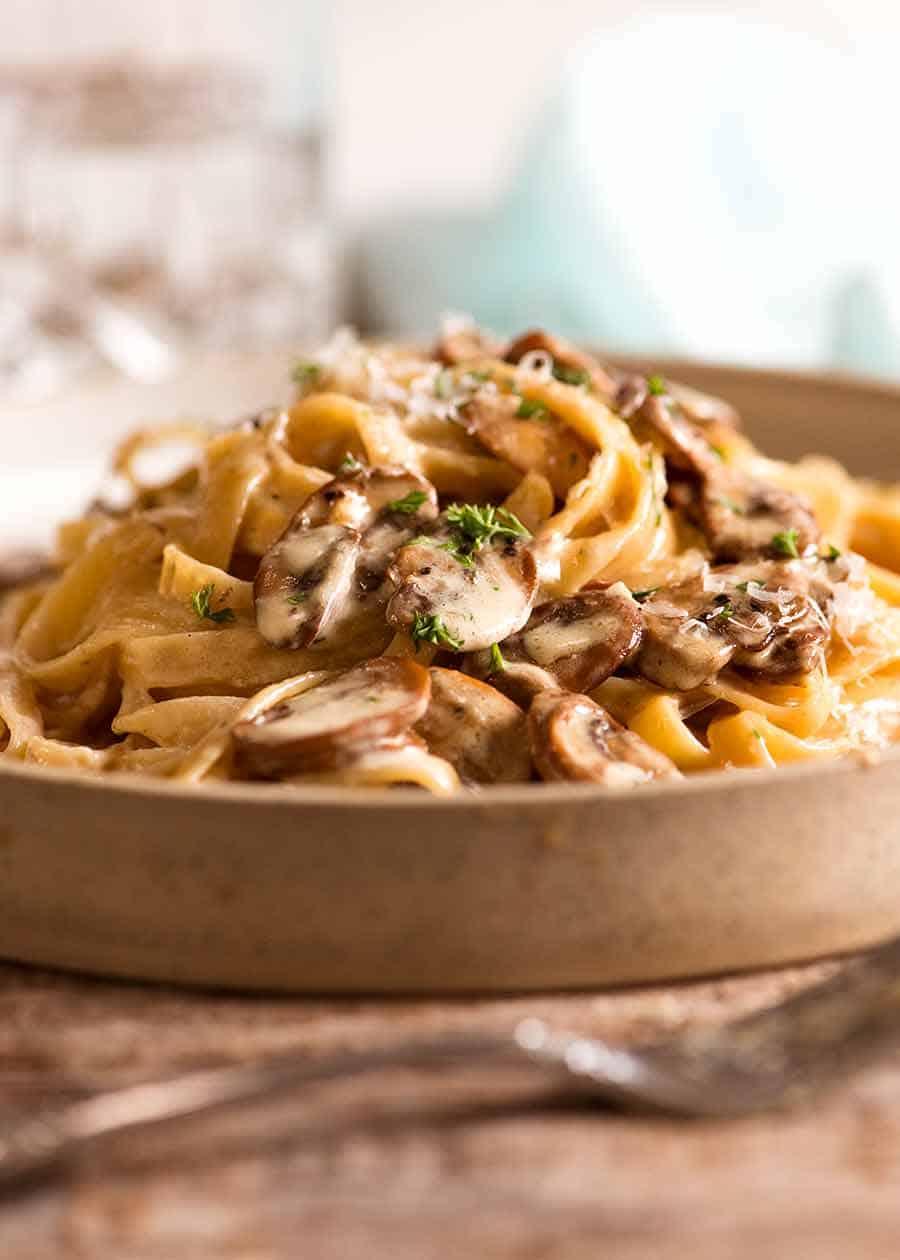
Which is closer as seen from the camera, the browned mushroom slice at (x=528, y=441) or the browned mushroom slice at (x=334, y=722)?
the browned mushroom slice at (x=334, y=722)

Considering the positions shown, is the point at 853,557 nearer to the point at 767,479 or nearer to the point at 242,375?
the point at 767,479

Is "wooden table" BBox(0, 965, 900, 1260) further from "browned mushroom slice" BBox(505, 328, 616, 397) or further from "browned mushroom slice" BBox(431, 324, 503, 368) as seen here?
"browned mushroom slice" BBox(431, 324, 503, 368)

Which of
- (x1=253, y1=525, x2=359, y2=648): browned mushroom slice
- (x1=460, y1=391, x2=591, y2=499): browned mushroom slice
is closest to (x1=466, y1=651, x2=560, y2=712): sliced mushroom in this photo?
(x1=253, y1=525, x2=359, y2=648): browned mushroom slice

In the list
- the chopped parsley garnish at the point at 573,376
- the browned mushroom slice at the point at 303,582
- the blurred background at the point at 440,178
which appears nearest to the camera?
the browned mushroom slice at the point at 303,582

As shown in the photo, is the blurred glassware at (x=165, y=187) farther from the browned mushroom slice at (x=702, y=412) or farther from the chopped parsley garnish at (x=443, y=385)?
the chopped parsley garnish at (x=443, y=385)

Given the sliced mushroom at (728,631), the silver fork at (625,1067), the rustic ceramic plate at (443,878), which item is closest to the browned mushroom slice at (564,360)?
the sliced mushroom at (728,631)

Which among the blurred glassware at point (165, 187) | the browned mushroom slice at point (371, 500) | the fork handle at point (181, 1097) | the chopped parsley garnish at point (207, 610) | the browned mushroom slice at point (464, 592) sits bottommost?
the blurred glassware at point (165, 187)
